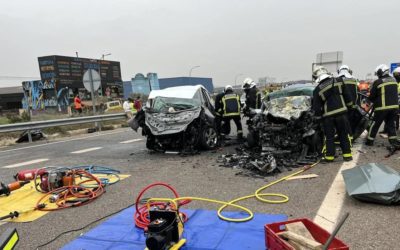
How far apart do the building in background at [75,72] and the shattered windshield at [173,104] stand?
34.4m

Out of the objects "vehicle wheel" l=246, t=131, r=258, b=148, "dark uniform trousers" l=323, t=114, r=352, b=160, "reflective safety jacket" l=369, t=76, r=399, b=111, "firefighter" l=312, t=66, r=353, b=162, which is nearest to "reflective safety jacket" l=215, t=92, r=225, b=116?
"vehicle wheel" l=246, t=131, r=258, b=148

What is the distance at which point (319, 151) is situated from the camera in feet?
25.0

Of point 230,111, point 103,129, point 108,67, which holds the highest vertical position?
point 108,67

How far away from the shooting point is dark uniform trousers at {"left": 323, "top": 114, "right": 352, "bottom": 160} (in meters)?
7.02

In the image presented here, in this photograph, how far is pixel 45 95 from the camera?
4100 cm

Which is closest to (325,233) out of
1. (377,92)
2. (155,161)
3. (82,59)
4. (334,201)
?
(334,201)

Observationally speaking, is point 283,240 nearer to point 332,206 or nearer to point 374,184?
point 332,206

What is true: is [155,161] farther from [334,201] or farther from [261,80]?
[261,80]

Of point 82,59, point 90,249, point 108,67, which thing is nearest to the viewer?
point 90,249

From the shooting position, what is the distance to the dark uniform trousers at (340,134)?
702cm

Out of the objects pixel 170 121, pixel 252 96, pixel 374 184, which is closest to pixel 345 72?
pixel 252 96

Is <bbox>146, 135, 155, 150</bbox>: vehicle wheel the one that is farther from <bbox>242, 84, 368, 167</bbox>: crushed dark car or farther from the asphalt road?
<bbox>242, 84, 368, 167</bbox>: crushed dark car

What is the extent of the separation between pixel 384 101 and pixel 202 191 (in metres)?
5.70

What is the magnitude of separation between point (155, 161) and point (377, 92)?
586 cm
